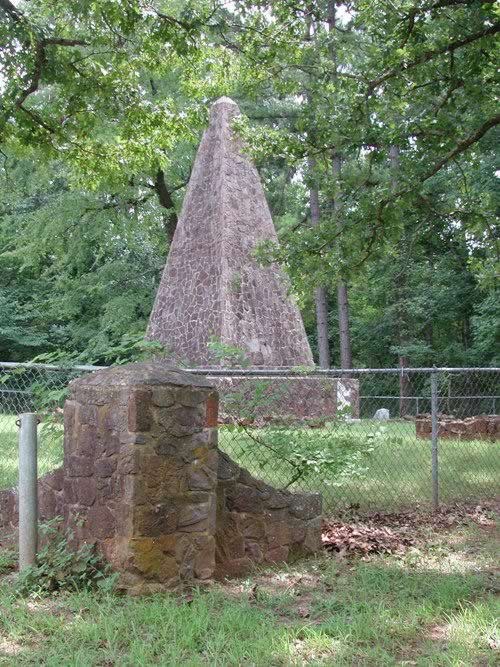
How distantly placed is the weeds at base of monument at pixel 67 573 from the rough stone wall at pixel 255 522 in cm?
91

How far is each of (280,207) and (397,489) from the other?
19.0 metres

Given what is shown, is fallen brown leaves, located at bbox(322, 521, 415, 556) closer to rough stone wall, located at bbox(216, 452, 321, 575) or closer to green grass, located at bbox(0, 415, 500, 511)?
rough stone wall, located at bbox(216, 452, 321, 575)

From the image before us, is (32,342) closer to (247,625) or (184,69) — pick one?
(184,69)

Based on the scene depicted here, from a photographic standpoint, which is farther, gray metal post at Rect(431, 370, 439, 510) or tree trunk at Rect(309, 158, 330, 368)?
tree trunk at Rect(309, 158, 330, 368)

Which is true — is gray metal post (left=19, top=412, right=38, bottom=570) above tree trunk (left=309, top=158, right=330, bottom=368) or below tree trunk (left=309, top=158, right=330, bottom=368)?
below

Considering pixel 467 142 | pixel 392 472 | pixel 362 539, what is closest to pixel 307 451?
pixel 362 539

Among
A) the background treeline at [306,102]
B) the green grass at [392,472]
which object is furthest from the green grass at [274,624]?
the background treeline at [306,102]

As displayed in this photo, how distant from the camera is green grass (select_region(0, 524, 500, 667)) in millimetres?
3279

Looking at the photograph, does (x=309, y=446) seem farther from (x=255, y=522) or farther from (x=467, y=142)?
(x=467, y=142)

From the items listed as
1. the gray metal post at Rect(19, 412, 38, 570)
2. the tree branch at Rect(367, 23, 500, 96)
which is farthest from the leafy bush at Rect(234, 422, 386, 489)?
the tree branch at Rect(367, 23, 500, 96)

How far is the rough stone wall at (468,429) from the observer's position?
43.8 feet

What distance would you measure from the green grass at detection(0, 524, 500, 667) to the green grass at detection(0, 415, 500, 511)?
5.15 feet

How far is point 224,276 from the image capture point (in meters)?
15.6

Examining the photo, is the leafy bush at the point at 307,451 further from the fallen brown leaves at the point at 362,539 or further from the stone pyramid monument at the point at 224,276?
the stone pyramid monument at the point at 224,276
